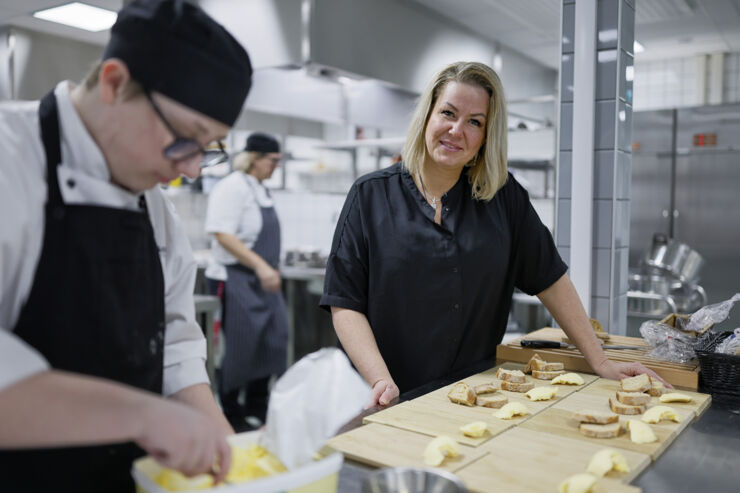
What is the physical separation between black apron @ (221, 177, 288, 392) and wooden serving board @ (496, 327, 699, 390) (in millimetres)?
2171

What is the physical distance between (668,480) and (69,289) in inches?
38.9

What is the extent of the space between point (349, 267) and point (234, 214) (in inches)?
84.0

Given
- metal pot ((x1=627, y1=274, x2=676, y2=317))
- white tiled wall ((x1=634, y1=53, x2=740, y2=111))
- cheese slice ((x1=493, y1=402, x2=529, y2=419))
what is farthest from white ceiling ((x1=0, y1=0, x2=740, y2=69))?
cheese slice ((x1=493, y1=402, x2=529, y2=419))

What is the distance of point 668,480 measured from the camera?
107cm

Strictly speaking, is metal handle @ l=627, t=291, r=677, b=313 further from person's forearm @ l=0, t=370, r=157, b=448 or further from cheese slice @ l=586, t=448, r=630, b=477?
person's forearm @ l=0, t=370, r=157, b=448

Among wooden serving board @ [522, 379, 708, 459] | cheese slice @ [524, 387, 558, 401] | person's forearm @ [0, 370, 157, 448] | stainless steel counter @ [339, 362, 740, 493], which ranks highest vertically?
person's forearm @ [0, 370, 157, 448]

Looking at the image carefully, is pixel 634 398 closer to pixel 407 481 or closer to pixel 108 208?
pixel 407 481

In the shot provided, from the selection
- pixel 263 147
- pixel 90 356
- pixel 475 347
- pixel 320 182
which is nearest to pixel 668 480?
pixel 475 347

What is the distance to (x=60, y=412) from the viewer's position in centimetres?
70

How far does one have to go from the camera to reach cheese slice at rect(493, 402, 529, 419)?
1.31 meters

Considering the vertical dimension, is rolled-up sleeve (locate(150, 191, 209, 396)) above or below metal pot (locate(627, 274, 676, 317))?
above

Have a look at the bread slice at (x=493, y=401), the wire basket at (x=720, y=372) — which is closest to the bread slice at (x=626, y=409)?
the bread slice at (x=493, y=401)

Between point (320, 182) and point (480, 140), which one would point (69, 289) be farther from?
point (320, 182)

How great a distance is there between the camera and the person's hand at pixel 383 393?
57.5 inches
